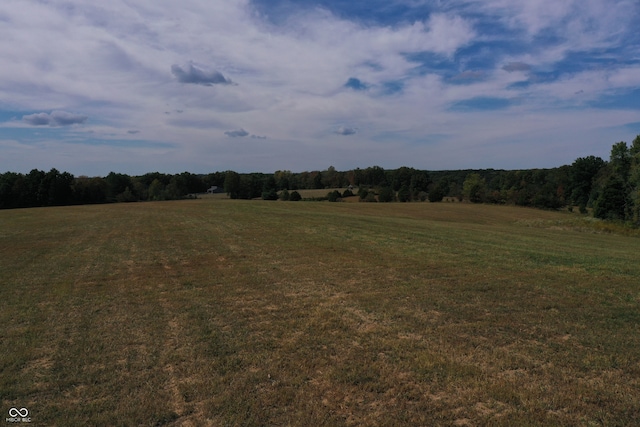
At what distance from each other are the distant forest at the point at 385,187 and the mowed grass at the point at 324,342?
2206 inches

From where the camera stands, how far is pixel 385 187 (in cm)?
8831

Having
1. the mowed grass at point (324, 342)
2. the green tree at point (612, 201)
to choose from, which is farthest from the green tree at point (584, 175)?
the mowed grass at point (324, 342)

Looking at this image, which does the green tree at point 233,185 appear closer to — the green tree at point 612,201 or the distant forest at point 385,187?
the distant forest at point 385,187

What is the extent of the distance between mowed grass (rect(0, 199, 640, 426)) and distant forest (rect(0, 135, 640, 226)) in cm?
5602
